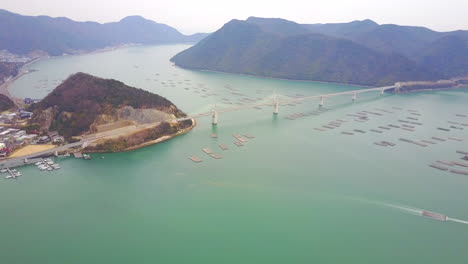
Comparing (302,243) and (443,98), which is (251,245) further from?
(443,98)

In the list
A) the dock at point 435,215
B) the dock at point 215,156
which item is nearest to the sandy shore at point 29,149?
the dock at point 215,156

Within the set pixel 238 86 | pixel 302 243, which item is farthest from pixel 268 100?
pixel 302 243

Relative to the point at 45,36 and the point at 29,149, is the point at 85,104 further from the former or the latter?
the point at 45,36

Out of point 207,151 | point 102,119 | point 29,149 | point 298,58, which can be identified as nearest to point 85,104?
point 102,119

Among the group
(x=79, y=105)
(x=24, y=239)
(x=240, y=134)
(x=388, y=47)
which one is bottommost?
(x=24, y=239)

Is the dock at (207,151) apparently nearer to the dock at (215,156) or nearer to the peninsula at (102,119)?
the dock at (215,156)

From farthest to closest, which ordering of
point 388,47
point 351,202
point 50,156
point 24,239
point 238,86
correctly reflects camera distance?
point 388,47 → point 238,86 → point 50,156 → point 351,202 → point 24,239

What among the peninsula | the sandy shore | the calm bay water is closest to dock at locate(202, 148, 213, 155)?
the calm bay water
